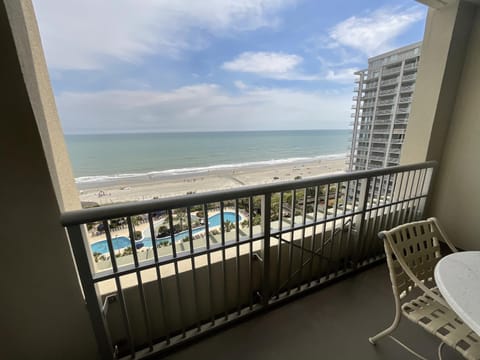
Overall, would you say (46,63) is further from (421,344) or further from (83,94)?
(83,94)

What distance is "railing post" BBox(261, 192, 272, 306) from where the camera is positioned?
52.7 inches

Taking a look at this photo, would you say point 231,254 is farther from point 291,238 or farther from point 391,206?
point 391,206

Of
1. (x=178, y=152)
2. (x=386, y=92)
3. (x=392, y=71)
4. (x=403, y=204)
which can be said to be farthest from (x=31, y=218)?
(x=178, y=152)

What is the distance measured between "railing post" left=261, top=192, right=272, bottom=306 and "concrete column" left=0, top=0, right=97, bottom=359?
3.72 feet

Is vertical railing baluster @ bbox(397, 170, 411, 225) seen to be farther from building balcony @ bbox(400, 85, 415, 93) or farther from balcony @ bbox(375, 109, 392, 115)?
building balcony @ bbox(400, 85, 415, 93)

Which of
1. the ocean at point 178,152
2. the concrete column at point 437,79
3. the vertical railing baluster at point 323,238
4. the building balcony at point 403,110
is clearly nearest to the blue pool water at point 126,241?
the vertical railing baluster at point 323,238

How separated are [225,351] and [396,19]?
3.92 meters

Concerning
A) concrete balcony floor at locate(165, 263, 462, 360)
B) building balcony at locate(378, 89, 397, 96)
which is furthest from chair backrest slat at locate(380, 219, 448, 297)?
building balcony at locate(378, 89, 397, 96)

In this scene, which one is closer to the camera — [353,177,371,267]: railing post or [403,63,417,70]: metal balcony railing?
[353,177,371,267]: railing post

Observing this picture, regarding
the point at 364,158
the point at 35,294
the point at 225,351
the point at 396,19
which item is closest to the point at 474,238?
the point at 364,158

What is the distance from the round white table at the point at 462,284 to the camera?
0.73 m

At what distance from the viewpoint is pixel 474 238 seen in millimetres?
2229

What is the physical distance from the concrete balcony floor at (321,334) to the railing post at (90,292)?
0.43m

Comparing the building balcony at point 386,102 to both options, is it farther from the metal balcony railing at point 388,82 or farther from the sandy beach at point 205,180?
the sandy beach at point 205,180
